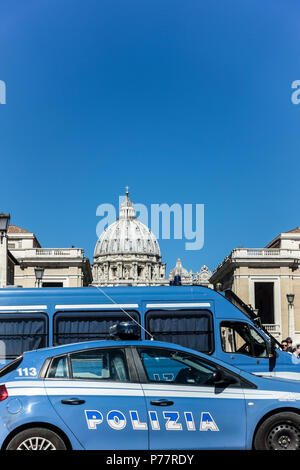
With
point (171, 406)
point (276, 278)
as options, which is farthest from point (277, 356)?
point (276, 278)

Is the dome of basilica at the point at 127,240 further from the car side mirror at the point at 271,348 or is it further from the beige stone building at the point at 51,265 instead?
the car side mirror at the point at 271,348

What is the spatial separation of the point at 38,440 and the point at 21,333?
6070 mm

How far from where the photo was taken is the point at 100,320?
13086mm

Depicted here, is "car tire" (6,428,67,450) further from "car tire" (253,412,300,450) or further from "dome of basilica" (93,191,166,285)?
"dome of basilica" (93,191,166,285)

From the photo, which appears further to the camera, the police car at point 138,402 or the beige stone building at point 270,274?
the beige stone building at point 270,274

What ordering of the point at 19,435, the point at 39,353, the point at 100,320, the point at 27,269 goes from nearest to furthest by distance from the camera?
the point at 19,435 → the point at 39,353 → the point at 100,320 → the point at 27,269

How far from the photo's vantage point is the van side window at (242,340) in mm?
12578

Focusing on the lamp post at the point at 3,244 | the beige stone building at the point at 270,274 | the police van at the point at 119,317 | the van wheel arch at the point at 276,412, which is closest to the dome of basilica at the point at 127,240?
the beige stone building at the point at 270,274

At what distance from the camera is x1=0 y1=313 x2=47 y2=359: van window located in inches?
508

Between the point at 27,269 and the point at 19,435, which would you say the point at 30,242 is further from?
the point at 19,435

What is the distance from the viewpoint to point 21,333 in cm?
1300

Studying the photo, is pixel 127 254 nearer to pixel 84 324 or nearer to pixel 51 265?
pixel 51 265

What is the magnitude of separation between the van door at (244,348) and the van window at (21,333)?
3393 millimetres
